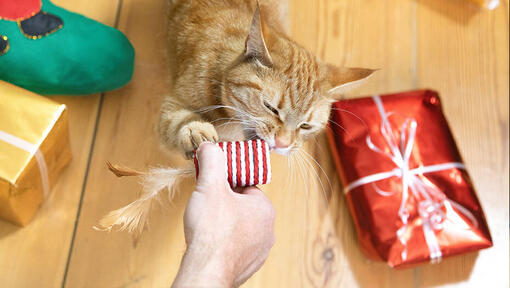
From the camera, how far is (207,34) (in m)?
1.05

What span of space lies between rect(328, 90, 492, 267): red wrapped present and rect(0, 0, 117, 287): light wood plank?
0.73m

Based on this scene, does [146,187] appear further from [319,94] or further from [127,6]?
[127,6]

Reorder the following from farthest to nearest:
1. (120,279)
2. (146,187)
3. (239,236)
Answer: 1. (120,279)
2. (146,187)
3. (239,236)

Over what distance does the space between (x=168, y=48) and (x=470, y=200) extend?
0.97 metres

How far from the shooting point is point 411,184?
4.12 feet

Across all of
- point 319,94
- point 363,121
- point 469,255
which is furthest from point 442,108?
point 319,94

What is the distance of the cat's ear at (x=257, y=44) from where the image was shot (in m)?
0.80

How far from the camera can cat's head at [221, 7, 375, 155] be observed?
90 cm

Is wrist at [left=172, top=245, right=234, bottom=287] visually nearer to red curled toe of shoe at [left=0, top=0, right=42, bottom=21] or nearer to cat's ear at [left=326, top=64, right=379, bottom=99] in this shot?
cat's ear at [left=326, top=64, right=379, bottom=99]

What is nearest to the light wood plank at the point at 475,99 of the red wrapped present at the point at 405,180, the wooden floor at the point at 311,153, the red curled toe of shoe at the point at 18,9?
the wooden floor at the point at 311,153

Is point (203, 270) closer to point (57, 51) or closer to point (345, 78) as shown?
point (345, 78)

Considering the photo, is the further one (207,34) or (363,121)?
(363,121)

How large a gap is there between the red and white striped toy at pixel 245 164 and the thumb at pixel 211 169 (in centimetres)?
3

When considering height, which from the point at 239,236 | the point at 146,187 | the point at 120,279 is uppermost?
the point at 239,236
